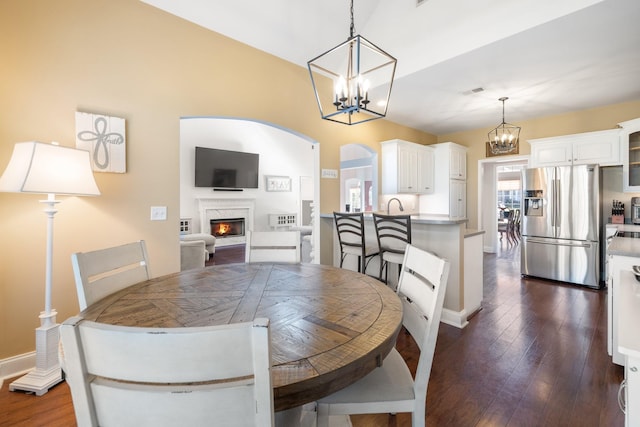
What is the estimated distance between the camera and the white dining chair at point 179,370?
0.50 meters

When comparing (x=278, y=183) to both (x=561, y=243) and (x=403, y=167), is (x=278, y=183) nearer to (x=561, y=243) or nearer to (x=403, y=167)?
(x=403, y=167)

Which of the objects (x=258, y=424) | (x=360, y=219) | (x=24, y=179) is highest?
(x=24, y=179)

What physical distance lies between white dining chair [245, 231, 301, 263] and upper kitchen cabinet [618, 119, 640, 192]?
15.3 ft

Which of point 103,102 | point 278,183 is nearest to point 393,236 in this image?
point 103,102

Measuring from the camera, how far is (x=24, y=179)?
1.68 metres

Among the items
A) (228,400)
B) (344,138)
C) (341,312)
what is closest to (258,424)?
(228,400)

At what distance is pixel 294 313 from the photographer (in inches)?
42.3

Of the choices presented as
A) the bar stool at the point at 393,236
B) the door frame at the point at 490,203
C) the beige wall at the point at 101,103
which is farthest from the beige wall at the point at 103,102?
the door frame at the point at 490,203

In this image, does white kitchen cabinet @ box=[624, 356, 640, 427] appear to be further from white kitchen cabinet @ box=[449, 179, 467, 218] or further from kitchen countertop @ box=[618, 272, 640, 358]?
white kitchen cabinet @ box=[449, 179, 467, 218]

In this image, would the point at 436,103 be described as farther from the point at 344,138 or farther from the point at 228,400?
the point at 228,400

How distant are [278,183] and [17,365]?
6524 millimetres

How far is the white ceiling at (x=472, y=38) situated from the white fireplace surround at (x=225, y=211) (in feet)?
14.7

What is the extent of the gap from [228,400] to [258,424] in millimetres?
74

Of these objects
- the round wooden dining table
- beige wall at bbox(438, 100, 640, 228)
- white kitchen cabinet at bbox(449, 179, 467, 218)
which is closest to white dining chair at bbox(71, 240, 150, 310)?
the round wooden dining table
